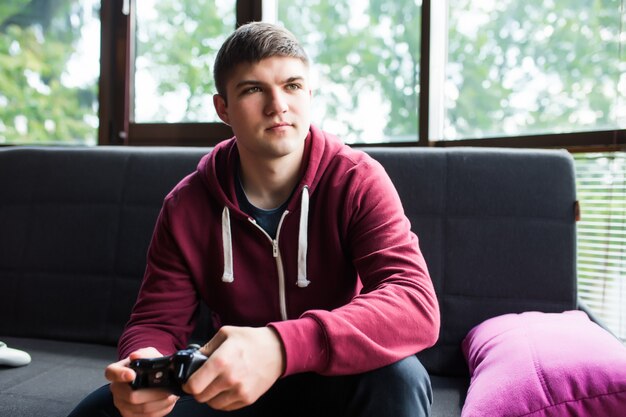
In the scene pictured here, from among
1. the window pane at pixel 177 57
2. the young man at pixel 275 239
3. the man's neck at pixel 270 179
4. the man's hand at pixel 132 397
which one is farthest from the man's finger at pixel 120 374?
the window pane at pixel 177 57

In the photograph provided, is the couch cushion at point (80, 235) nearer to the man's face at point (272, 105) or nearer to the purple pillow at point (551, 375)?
the man's face at point (272, 105)

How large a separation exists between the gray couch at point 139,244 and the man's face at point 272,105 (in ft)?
1.39

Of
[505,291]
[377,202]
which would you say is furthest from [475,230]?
[377,202]

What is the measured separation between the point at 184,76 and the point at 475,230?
148cm

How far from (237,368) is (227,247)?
48 cm

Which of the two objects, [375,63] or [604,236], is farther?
Answer: [375,63]

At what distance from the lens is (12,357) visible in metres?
1.58

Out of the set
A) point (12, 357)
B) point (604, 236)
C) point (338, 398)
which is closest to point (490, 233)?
point (604, 236)

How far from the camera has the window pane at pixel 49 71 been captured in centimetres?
269

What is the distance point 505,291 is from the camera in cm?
156

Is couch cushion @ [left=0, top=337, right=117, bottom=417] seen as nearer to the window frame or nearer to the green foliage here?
the window frame

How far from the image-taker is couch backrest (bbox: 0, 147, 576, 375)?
5.11 ft

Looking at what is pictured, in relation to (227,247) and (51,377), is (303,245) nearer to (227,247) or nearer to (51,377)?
(227,247)

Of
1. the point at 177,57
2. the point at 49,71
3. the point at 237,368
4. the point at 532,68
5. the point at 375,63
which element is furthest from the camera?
the point at 49,71
